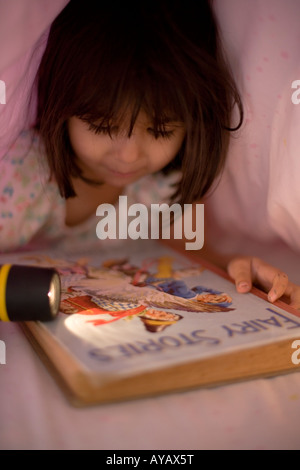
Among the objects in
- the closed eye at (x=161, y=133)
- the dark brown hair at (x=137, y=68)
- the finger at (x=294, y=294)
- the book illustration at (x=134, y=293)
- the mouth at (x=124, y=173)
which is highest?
the dark brown hair at (x=137, y=68)

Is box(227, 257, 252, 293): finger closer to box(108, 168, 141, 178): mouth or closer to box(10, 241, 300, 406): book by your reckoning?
box(10, 241, 300, 406): book

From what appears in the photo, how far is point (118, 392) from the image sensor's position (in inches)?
14.2

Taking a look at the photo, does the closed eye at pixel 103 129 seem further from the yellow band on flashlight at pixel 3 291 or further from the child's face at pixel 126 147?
the yellow band on flashlight at pixel 3 291

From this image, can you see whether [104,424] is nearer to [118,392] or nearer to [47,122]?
[118,392]

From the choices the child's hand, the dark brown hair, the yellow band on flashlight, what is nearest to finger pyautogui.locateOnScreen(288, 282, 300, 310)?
the child's hand

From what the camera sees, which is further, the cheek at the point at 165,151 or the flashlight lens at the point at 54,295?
the cheek at the point at 165,151

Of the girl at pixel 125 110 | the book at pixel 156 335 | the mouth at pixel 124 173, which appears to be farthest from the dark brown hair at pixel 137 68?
the book at pixel 156 335

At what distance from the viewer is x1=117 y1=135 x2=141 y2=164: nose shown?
586 millimetres

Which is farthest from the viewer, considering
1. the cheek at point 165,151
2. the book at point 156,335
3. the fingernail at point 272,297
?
the cheek at point 165,151

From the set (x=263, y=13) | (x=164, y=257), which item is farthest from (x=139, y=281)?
(x=263, y=13)

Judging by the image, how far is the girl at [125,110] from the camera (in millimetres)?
534

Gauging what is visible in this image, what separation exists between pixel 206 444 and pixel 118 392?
78mm

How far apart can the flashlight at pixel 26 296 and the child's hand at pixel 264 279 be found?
0.76ft
